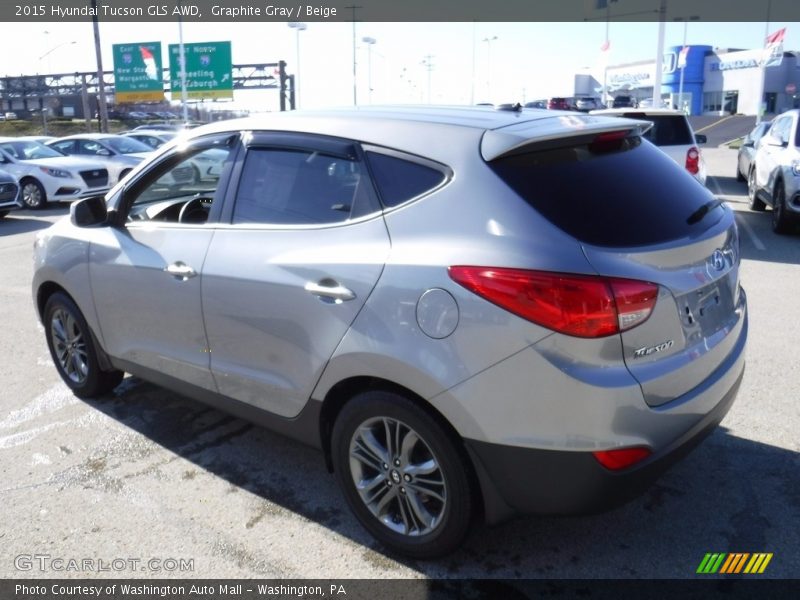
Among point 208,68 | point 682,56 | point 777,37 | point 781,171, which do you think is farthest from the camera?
point 682,56

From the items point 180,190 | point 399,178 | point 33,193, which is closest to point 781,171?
point 180,190

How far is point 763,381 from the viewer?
15.6ft

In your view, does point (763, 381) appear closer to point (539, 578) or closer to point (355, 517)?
point (539, 578)

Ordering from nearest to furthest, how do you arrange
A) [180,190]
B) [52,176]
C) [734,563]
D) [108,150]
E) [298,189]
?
[734,563] → [298,189] → [180,190] → [52,176] → [108,150]

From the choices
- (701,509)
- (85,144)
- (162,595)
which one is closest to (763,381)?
(701,509)

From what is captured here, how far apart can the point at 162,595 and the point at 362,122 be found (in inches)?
83.7

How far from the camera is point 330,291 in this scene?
292 centimetres

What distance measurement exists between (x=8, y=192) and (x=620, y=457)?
14.7 metres

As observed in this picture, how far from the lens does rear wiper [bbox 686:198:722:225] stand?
9.57 ft

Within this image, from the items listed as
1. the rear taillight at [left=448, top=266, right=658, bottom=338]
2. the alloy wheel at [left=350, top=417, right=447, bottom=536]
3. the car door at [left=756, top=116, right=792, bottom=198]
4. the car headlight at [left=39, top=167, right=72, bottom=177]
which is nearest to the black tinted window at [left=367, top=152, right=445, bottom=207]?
the rear taillight at [left=448, top=266, right=658, bottom=338]

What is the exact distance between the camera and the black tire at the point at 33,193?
15.9 meters

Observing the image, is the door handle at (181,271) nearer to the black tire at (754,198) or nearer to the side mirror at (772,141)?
the side mirror at (772,141)

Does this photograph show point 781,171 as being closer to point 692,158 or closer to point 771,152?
point 771,152

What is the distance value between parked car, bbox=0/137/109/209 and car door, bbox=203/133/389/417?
14129 mm
